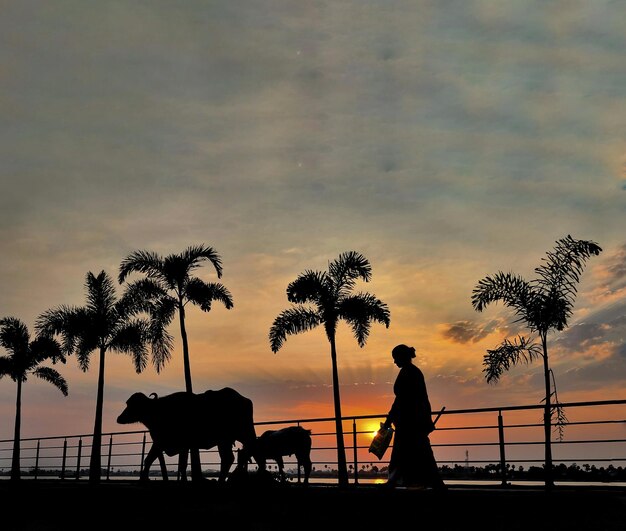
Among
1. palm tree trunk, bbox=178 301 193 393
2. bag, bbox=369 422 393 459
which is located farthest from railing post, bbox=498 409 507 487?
palm tree trunk, bbox=178 301 193 393

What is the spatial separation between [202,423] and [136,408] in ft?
8.18

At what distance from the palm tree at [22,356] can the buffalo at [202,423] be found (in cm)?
2484

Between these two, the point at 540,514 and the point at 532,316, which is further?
the point at 532,316

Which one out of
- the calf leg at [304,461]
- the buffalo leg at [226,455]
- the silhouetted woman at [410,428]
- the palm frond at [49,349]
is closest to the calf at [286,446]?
the calf leg at [304,461]

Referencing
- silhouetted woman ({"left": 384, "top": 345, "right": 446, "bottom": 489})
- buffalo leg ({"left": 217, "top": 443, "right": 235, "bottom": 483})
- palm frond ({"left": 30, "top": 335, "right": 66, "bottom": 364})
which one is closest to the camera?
silhouetted woman ({"left": 384, "top": 345, "right": 446, "bottom": 489})

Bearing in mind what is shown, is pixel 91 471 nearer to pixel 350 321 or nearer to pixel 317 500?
pixel 350 321

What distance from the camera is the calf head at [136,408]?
19.2m

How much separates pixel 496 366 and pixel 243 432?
7.82 metres

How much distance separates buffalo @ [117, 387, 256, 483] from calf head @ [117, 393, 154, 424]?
12.2 inches

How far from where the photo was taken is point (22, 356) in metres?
43.3

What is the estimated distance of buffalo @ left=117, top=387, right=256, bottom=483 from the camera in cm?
1767

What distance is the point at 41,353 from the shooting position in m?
42.0

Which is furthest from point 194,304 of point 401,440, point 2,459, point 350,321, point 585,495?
point 585,495

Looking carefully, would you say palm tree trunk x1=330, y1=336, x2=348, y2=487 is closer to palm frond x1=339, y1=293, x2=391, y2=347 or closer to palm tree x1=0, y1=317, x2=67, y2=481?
palm frond x1=339, y1=293, x2=391, y2=347
